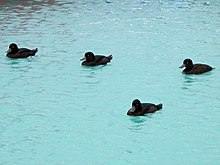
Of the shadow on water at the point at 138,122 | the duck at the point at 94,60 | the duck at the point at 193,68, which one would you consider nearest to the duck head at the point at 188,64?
the duck at the point at 193,68

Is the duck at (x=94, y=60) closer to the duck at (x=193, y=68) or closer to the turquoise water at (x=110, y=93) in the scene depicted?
the turquoise water at (x=110, y=93)

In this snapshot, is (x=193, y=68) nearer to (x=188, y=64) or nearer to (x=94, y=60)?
(x=188, y=64)

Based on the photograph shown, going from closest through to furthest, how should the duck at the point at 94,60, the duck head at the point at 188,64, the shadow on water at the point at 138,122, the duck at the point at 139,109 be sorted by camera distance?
the shadow on water at the point at 138,122 < the duck at the point at 139,109 < the duck head at the point at 188,64 < the duck at the point at 94,60

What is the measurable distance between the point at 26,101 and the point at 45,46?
4162 millimetres

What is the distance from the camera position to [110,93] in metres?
8.45

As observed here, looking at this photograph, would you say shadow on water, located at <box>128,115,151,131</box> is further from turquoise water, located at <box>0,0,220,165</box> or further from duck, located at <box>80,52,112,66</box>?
duck, located at <box>80,52,112,66</box>

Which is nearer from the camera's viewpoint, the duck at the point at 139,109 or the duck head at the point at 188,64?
the duck at the point at 139,109

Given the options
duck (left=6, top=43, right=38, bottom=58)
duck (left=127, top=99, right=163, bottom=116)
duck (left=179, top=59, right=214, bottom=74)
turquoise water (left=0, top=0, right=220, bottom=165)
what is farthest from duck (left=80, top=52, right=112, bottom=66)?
duck (left=127, top=99, right=163, bottom=116)

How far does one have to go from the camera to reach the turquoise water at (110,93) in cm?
618

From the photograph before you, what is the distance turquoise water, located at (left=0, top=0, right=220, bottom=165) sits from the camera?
6.18 metres

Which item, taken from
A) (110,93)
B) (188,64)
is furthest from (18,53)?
(188,64)

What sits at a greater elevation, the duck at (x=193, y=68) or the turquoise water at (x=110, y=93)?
the duck at (x=193, y=68)

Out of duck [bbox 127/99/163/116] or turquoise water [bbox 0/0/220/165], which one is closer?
turquoise water [bbox 0/0/220/165]

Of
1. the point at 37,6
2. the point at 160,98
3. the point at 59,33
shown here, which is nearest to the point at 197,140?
the point at 160,98
